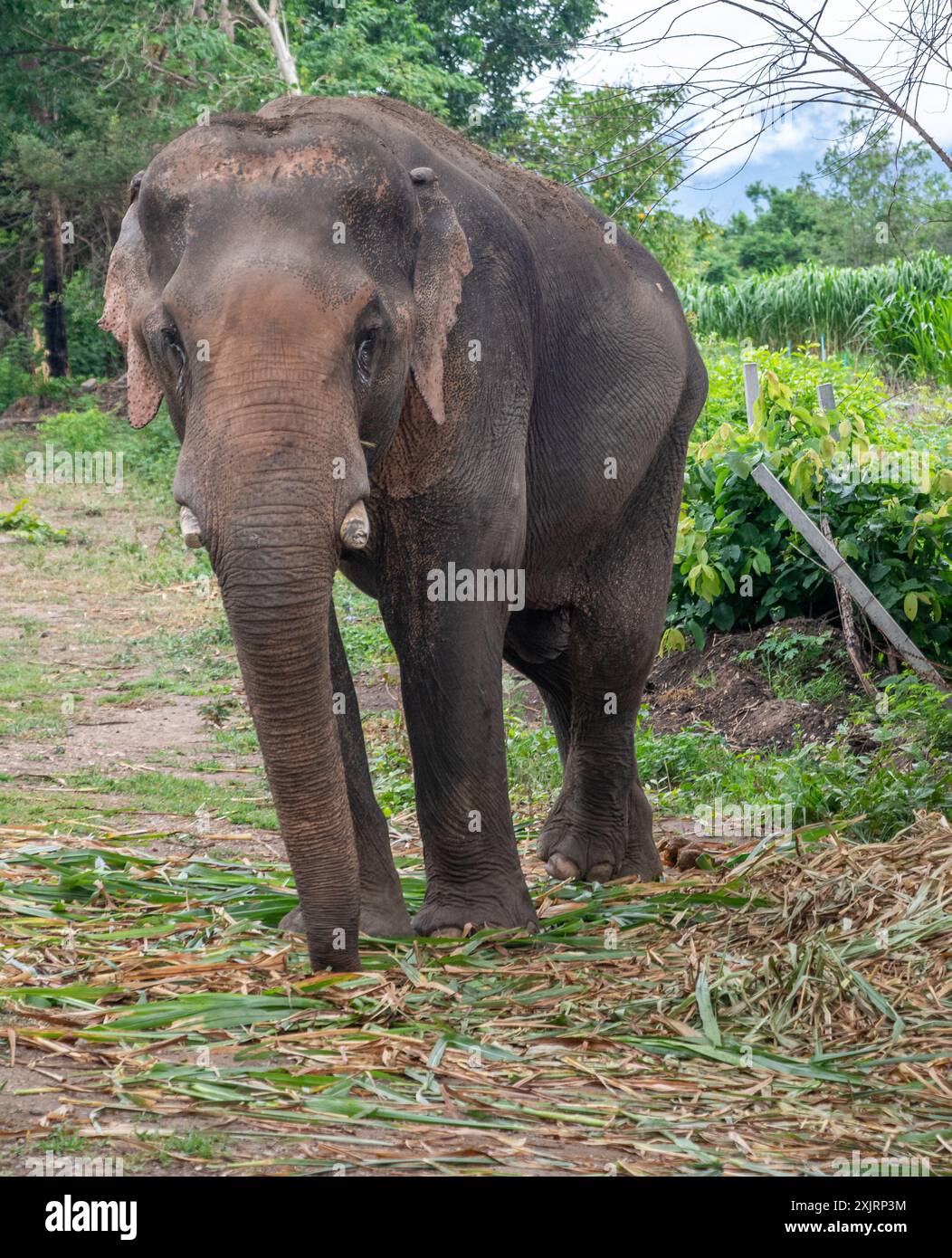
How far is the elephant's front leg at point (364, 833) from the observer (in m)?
5.05

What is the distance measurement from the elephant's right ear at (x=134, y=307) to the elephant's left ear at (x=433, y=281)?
2.46 ft

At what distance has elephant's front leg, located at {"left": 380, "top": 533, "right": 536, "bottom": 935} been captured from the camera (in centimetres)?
497

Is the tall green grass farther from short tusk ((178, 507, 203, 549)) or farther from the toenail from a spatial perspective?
short tusk ((178, 507, 203, 549))

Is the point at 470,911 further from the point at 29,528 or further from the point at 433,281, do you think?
the point at 29,528

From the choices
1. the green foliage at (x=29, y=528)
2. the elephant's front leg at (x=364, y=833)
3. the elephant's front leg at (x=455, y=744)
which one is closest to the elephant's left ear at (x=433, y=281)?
the elephant's front leg at (x=455, y=744)

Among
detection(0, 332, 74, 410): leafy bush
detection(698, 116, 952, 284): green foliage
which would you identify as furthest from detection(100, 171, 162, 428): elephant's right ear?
detection(698, 116, 952, 284): green foliage

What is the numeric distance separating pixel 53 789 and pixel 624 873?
2.83 meters

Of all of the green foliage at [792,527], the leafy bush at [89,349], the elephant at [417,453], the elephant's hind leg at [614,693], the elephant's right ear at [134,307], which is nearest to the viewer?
the elephant at [417,453]

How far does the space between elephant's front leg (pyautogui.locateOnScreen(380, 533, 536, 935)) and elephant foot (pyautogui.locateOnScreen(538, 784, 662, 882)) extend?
975 millimetres

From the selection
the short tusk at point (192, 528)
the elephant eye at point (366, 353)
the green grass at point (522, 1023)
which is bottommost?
the green grass at point (522, 1023)

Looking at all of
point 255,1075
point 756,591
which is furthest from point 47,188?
point 255,1075

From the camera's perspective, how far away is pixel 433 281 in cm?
472

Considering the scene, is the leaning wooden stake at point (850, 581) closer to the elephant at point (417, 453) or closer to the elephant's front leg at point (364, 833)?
the elephant at point (417, 453)

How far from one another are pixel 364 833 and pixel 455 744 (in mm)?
418
